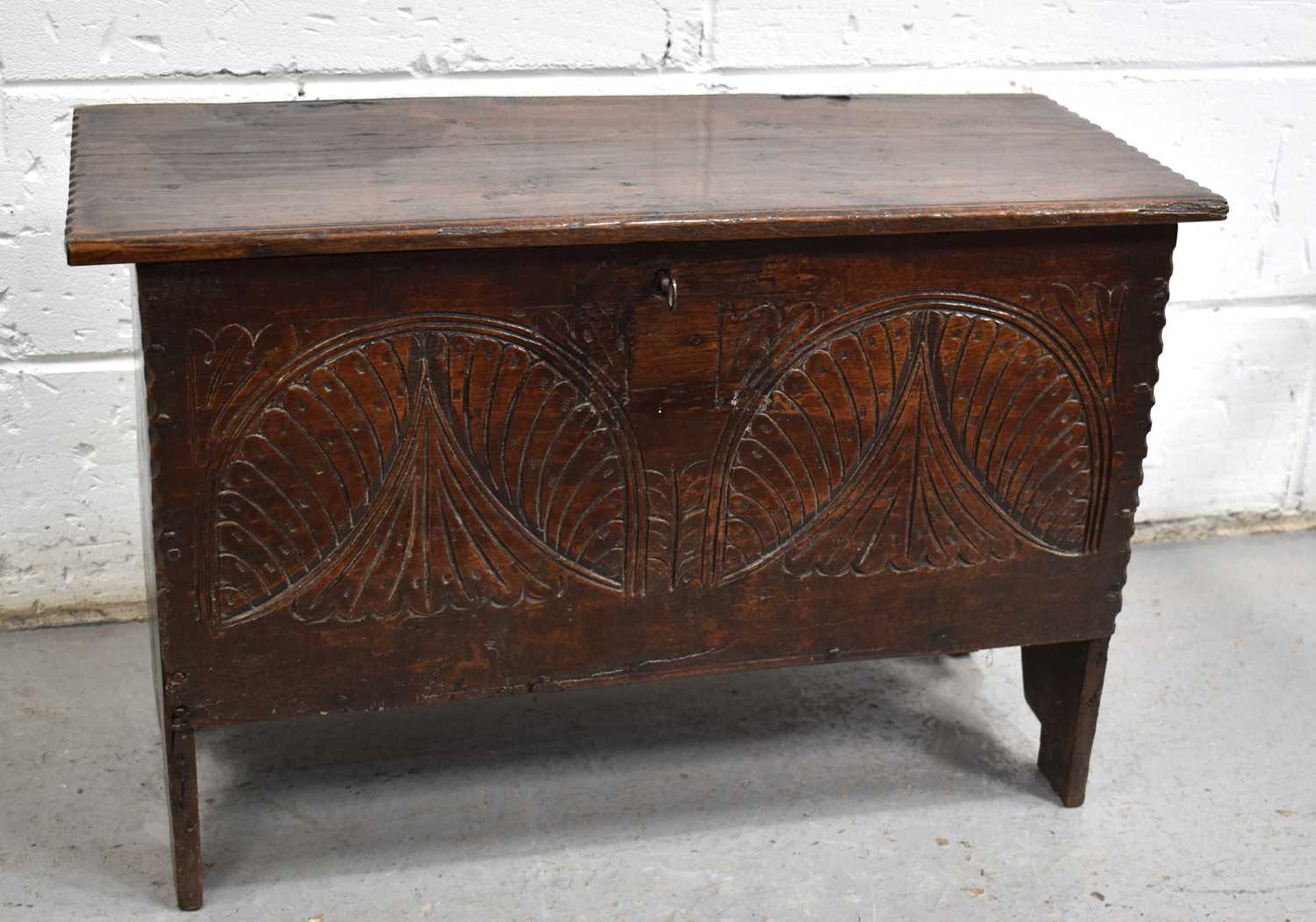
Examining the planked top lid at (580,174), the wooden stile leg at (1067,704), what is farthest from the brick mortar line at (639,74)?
the wooden stile leg at (1067,704)

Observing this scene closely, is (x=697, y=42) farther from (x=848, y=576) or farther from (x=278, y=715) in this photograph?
(x=278, y=715)

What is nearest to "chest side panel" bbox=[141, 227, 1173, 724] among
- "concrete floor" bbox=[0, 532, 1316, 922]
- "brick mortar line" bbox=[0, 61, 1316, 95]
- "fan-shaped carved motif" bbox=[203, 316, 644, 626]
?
"fan-shaped carved motif" bbox=[203, 316, 644, 626]

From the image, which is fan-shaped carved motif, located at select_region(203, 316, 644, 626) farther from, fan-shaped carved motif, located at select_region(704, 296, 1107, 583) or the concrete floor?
the concrete floor

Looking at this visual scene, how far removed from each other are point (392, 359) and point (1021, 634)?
3.13 ft

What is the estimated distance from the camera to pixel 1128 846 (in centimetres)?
236

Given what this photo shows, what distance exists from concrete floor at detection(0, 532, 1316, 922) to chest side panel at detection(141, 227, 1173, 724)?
28 cm

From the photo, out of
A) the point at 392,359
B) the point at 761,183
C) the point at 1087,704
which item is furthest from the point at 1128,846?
the point at 392,359

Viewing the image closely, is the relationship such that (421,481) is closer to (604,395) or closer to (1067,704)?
(604,395)

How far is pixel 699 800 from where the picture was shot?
2.44 m

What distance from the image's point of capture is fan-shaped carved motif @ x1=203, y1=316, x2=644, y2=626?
198cm

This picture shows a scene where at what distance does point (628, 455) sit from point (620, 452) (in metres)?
0.01

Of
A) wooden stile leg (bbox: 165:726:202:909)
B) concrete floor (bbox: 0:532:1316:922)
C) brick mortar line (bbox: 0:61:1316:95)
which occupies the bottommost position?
concrete floor (bbox: 0:532:1316:922)

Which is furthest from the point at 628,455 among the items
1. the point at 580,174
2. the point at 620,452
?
the point at 580,174

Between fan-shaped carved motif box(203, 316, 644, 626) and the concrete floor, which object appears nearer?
fan-shaped carved motif box(203, 316, 644, 626)
